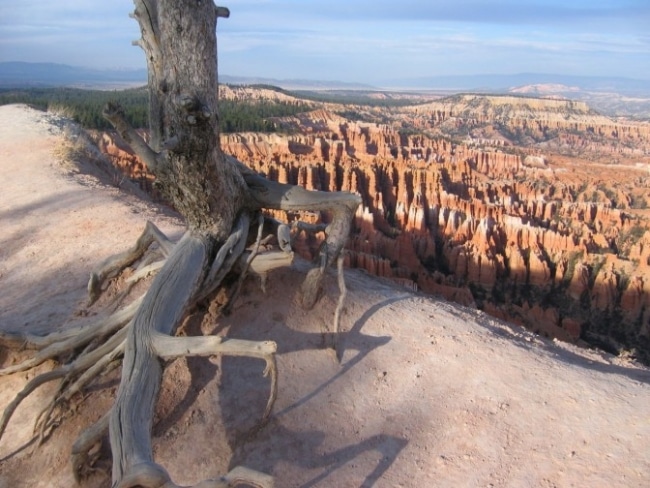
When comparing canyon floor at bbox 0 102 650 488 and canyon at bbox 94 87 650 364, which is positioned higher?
canyon floor at bbox 0 102 650 488

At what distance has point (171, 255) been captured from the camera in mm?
4305

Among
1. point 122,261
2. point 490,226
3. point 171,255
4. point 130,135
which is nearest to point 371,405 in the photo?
point 171,255

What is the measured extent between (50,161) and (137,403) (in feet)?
31.2

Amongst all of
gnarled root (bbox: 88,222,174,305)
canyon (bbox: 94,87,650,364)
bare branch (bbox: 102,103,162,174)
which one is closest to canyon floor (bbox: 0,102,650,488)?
gnarled root (bbox: 88,222,174,305)

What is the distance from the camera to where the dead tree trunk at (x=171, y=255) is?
314 centimetres

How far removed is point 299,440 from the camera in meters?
3.68

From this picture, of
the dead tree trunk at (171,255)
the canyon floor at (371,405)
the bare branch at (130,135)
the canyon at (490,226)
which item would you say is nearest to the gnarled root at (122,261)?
the canyon floor at (371,405)

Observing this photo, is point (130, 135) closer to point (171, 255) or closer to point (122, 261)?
point (171, 255)

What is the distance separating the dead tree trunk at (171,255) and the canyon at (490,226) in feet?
1.82

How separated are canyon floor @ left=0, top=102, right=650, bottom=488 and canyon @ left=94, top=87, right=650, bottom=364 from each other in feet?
5.93

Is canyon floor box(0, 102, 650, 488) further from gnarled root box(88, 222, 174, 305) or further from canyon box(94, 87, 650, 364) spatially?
canyon box(94, 87, 650, 364)

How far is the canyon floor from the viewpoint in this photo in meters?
3.42

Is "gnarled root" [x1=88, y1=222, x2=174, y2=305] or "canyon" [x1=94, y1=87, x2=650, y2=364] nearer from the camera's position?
"gnarled root" [x1=88, y1=222, x2=174, y2=305]

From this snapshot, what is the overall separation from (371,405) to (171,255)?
204 cm
